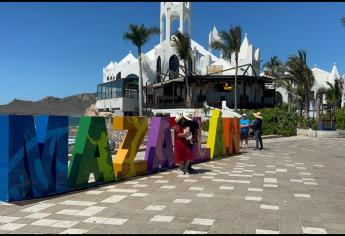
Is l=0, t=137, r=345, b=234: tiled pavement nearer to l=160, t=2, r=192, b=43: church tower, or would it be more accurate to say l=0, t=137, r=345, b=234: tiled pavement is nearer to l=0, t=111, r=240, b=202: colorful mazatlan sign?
l=0, t=111, r=240, b=202: colorful mazatlan sign

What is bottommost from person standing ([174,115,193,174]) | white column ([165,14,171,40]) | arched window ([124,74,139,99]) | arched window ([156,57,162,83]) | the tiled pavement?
the tiled pavement

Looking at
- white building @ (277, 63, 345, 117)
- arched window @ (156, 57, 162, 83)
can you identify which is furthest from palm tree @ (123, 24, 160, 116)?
white building @ (277, 63, 345, 117)

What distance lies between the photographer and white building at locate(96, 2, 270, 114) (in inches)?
1967

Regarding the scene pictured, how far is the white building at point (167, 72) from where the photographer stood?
50.0 meters

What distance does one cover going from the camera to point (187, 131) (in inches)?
404

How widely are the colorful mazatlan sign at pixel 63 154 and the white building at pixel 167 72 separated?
36.9 m

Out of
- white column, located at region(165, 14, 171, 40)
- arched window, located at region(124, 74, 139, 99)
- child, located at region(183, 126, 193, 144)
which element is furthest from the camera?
white column, located at region(165, 14, 171, 40)

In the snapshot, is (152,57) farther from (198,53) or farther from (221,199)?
(221,199)

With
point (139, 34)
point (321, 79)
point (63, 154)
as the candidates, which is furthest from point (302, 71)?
point (63, 154)

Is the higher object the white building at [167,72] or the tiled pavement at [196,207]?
the white building at [167,72]

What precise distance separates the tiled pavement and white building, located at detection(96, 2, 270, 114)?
38.3 meters

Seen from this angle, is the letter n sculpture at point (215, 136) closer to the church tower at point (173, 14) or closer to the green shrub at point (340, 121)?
the green shrub at point (340, 121)

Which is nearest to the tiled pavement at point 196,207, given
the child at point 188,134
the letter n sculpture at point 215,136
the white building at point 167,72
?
the child at point 188,134

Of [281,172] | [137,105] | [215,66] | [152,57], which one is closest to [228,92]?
[215,66]
